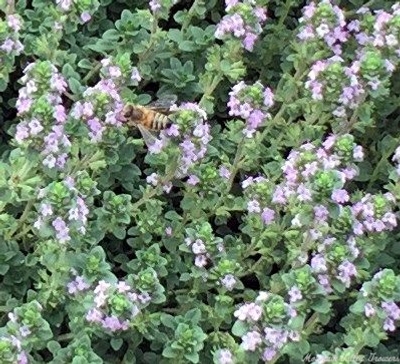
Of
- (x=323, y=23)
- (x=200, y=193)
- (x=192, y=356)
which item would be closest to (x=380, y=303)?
(x=192, y=356)

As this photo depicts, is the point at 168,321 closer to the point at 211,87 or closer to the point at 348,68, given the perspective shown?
the point at 211,87

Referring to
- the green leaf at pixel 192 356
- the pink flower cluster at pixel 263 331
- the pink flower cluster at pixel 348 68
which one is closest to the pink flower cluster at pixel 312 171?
the pink flower cluster at pixel 348 68

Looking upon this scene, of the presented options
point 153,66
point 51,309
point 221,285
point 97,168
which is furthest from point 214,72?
point 51,309

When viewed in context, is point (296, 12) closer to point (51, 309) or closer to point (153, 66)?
point (153, 66)

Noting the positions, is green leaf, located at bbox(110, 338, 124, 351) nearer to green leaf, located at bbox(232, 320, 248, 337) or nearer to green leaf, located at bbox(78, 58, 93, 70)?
green leaf, located at bbox(232, 320, 248, 337)

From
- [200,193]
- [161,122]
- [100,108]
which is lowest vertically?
[200,193]

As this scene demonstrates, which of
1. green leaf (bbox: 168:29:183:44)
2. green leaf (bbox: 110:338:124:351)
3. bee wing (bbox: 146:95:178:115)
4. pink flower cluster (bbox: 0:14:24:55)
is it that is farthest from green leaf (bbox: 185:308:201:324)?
green leaf (bbox: 168:29:183:44)
